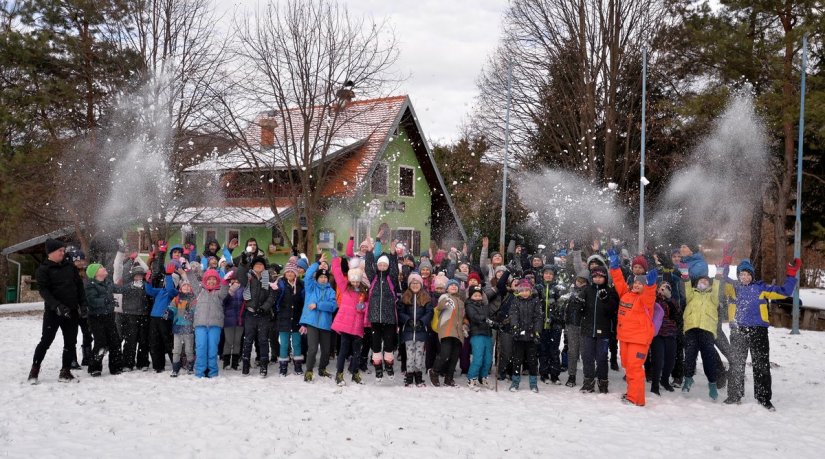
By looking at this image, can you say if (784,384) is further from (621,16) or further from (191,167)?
(621,16)

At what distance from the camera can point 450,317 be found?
8906mm

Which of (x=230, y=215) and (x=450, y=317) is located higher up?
(x=230, y=215)

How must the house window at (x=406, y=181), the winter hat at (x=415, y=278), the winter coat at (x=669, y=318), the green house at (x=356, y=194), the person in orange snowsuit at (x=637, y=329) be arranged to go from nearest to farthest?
the person in orange snowsuit at (x=637, y=329)
the winter coat at (x=669, y=318)
the winter hat at (x=415, y=278)
the green house at (x=356, y=194)
the house window at (x=406, y=181)

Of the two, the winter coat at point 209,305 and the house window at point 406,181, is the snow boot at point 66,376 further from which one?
the house window at point 406,181

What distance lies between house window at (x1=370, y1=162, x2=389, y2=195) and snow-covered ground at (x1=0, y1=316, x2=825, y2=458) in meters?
17.0

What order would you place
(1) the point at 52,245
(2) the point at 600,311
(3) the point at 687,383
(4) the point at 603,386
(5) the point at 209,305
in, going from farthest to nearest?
(5) the point at 209,305, (3) the point at 687,383, (4) the point at 603,386, (2) the point at 600,311, (1) the point at 52,245

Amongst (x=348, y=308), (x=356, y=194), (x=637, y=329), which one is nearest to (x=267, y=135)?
(x=356, y=194)

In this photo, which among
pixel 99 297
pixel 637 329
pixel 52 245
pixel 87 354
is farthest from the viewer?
pixel 87 354

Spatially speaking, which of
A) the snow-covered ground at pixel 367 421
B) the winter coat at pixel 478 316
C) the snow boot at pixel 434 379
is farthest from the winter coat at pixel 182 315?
the winter coat at pixel 478 316

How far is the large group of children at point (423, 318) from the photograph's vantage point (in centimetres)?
834

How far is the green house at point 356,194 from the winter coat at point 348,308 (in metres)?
10.2

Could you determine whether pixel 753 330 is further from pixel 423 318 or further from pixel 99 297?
pixel 99 297

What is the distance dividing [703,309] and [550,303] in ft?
6.68

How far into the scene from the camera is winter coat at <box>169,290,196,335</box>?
9.23m
